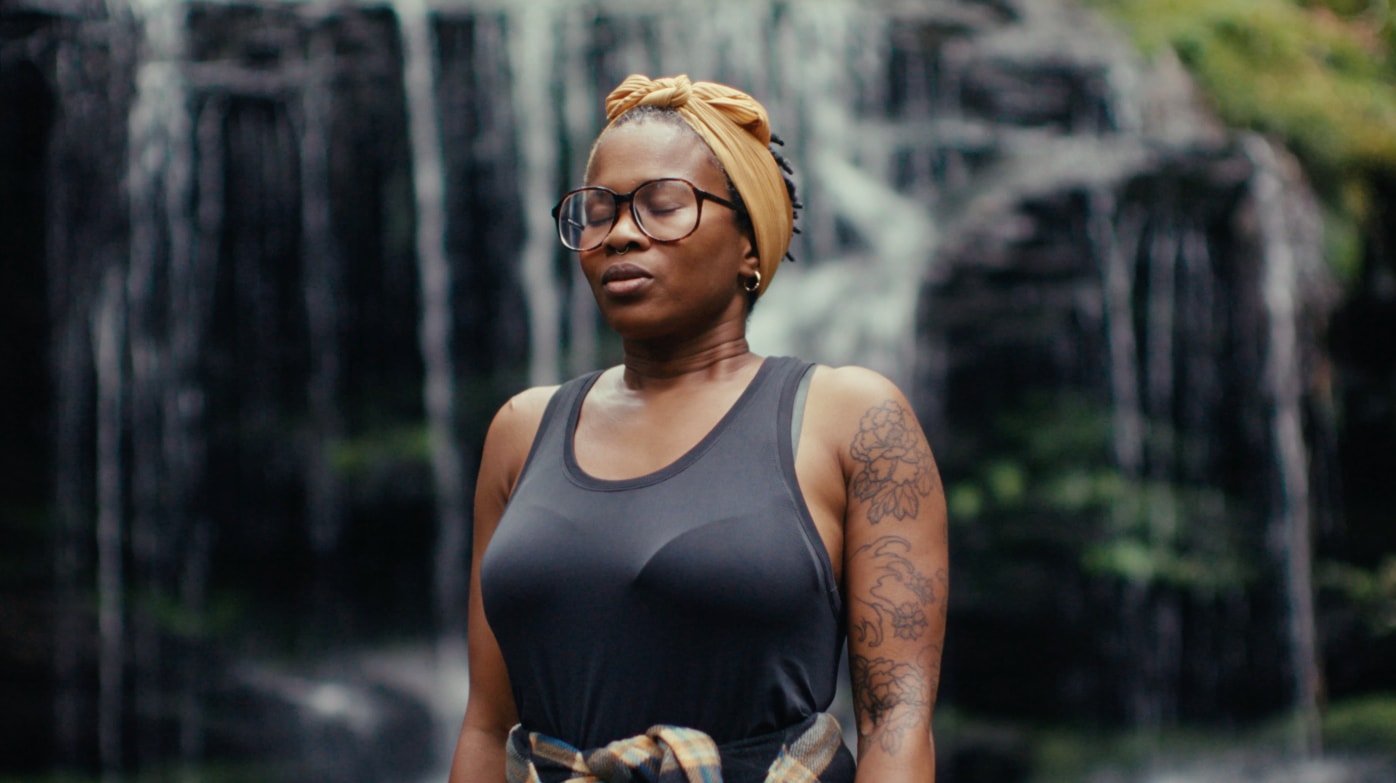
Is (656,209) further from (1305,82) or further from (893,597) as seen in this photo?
(1305,82)

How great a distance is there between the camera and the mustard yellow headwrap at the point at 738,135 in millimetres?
1798

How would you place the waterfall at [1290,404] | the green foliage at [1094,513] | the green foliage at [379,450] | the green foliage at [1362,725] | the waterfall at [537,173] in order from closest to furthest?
the green foliage at [1362,725]
the waterfall at [1290,404]
the green foliage at [1094,513]
the waterfall at [537,173]
the green foliage at [379,450]

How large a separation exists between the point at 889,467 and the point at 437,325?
8.29 m

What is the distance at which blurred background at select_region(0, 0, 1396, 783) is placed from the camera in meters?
8.62

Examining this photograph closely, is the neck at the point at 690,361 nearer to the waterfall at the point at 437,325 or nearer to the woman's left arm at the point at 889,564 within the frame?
the woman's left arm at the point at 889,564

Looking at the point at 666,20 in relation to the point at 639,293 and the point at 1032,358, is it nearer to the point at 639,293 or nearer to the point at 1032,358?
the point at 1032,358

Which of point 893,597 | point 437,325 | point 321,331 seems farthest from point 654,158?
point 321,331

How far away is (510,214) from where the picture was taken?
955 cm

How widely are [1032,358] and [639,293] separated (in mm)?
7831

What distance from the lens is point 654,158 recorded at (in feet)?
5.83

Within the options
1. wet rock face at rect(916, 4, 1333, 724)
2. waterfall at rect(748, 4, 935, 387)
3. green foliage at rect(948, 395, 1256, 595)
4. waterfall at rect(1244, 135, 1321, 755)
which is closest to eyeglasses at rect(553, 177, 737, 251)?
waterfall at rect(748, 4, 935, 387)

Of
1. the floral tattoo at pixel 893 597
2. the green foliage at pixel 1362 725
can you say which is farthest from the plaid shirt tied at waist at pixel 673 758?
the green foliage at pixel 1362 725

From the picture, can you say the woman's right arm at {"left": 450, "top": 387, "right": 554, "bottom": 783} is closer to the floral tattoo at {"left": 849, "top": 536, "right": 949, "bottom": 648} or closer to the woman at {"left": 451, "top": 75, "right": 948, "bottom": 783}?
the woman at {"left": 451, "top": 75, "right": 948, "bottom": 783}

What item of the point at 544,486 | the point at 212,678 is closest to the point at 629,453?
the point at 544,486
